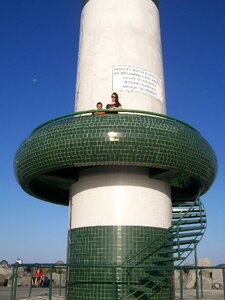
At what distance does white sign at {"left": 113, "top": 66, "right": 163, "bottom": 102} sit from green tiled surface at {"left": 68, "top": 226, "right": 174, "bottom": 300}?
18.8 ft

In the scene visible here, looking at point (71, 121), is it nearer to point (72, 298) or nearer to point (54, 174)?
point (54, 174)

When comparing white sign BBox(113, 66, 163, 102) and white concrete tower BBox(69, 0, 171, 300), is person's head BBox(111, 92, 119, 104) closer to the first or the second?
white concrete tower BBox(69, 0, 171, 300)

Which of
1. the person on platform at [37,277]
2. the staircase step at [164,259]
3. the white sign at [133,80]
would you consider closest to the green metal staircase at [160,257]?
the staircase step at [164,259]

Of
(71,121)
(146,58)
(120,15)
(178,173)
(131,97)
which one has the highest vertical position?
(120,15)

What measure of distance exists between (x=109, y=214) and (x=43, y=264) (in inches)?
117

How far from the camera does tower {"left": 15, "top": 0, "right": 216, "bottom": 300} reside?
14.1 metres

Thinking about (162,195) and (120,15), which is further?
(120,15)

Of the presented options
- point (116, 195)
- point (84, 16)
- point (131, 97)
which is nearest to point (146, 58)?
point (131, 97)

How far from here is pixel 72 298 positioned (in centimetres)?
1484

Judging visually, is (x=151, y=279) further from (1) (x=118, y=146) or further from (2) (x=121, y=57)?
(2) (x=121, y=57)

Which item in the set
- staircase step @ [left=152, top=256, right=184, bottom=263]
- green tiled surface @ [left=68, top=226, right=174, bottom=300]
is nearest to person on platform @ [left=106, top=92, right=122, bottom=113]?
green tiled surface @ [left=68, top=226, right=174, bottom=300]

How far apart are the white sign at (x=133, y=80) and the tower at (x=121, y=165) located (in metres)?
0.04

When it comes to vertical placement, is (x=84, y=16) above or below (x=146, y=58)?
above

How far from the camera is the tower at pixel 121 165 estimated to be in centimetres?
1407
